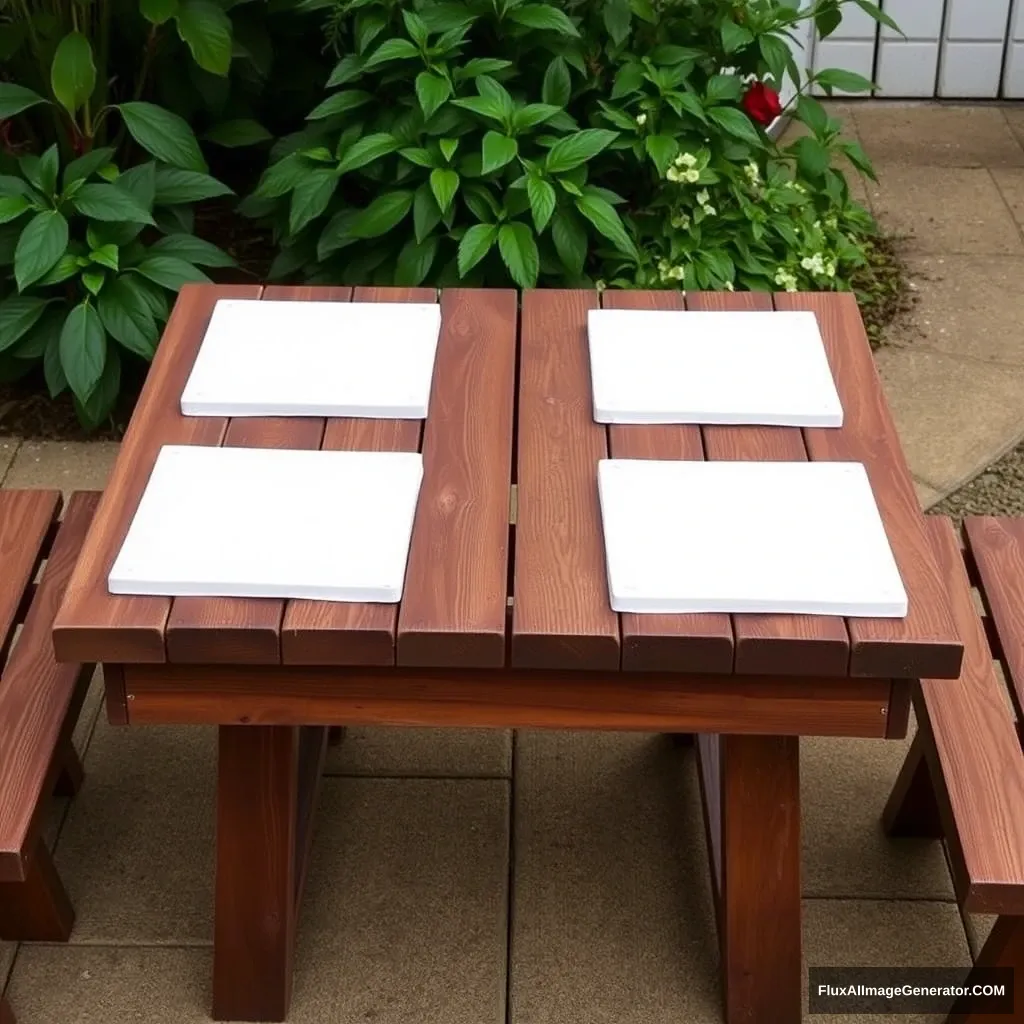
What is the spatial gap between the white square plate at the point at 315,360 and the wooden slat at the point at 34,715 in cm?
43

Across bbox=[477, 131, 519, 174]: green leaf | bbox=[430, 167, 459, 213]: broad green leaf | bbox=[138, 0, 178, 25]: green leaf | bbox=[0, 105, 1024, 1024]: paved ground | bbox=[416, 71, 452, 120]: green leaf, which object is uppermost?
bbox=[138, 0, 178, 25]: green leaf

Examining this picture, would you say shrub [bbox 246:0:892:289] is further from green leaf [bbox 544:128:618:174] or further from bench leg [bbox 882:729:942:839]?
bench leg [bbox 882:729:942:839]

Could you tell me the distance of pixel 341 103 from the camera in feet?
11.9

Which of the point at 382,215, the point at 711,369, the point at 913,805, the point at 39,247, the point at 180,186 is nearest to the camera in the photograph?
the point at 711,369

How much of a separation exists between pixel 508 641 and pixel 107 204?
217cm

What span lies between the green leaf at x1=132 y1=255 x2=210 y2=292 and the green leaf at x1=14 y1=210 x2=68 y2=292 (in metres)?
0.21

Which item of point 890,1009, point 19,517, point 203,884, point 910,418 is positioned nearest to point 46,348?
point 19,517

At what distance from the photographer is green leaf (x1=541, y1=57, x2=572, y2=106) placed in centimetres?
358

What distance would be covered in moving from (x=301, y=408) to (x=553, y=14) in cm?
185

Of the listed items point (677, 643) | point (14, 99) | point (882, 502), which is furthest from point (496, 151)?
point (677, 643)

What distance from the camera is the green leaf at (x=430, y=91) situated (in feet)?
11.1

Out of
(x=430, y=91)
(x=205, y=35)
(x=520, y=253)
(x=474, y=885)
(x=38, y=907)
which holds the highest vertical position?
(x=205, y=35)

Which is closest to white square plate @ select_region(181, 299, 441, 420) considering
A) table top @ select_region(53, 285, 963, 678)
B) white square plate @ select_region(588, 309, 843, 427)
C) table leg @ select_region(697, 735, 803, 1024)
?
table top @ select_region(53, 285, 963, 678)

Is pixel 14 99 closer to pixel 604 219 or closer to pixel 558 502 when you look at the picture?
pixel 604 219
